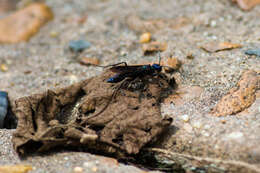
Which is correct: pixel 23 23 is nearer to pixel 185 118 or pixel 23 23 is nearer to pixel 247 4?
pixel 185 118

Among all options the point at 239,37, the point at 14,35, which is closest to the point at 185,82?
the point at 239,37

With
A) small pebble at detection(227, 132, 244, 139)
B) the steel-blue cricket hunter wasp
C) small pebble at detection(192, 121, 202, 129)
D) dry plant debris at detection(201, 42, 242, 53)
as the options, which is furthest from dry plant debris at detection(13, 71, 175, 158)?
dry plant debris at detection(201, 42, 242, 53)

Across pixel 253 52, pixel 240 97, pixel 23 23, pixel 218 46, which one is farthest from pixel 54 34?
pixel 240 97

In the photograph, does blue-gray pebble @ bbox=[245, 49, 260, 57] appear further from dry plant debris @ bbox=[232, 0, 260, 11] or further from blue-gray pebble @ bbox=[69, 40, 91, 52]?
blue-gray pebble @ bbox=[69, 40, 91, 52]

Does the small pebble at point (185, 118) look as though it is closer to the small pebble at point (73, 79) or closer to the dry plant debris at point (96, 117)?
the dry plant debris at point (96, 117)

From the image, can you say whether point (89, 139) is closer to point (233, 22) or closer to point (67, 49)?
point (67, 49)

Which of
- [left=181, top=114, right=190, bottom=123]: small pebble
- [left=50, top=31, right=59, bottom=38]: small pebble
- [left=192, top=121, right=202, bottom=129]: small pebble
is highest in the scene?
[left=50, top=31, right=59, bottom=38]: small pebble
